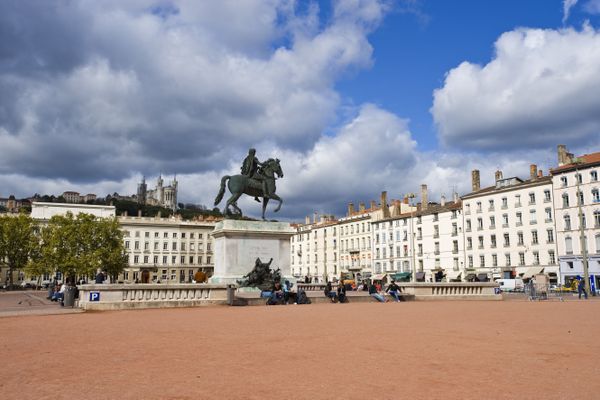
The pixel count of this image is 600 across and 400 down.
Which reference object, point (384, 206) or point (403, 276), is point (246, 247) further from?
point (384, 206)

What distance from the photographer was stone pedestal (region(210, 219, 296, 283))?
88.6 feet

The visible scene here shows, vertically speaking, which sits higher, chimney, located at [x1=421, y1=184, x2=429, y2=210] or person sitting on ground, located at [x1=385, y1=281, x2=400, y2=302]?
chimney, located at [x1=421, y1=184, x2=429, y2=210]

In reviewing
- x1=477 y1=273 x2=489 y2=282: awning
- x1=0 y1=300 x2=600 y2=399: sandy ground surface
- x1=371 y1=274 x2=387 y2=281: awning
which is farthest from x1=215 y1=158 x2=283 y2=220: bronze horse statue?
x1=371 y1=274 x2=387 y2=281: awning

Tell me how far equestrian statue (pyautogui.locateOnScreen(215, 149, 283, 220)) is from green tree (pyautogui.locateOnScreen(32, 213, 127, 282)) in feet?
176

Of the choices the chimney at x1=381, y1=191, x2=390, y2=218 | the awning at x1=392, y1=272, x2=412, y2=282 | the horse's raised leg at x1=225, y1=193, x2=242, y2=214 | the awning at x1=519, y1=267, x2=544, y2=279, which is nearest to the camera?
the horse's raised leg at x1=225, y1=193, x2=242, y2=214

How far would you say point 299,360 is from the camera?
8992 millimetres

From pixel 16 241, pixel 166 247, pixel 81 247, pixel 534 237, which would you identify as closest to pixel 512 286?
pixel 534 237

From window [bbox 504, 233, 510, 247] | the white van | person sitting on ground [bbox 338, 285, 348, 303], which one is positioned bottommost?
the white van

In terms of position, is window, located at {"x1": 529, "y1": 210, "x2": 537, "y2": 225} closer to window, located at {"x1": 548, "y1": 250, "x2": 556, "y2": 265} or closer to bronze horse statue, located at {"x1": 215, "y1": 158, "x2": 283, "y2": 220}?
window, located at {"x1": 548, "y1": 250, "x2": 556, "y2": 265}

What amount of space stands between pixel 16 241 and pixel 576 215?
8535 centimetres

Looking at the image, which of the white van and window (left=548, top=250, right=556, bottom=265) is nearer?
the white van

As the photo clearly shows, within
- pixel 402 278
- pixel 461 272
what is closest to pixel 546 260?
pixel 461 272

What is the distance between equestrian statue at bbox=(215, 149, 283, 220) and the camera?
28.0 meters

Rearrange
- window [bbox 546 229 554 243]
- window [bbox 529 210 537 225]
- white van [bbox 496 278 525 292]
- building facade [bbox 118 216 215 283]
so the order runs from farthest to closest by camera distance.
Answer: building facade [bbox 118 216 215 283], window [bbox 529 210 537 225], window [bbox 546 229 554 243], white van [bbox 496 278 525 292]
